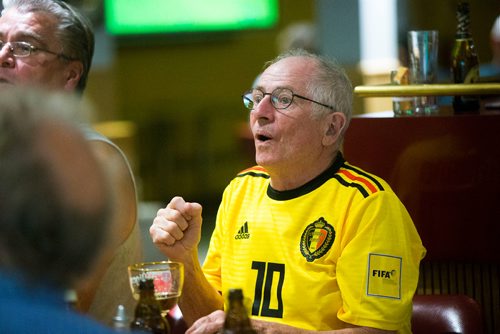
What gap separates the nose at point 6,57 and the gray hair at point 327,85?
88 cm

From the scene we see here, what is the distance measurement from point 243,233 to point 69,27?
94 cm

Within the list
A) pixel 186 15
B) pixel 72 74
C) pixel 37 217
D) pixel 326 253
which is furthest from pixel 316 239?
pixel 186 15

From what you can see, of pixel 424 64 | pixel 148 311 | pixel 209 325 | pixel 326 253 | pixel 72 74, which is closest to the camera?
pixel 148 311

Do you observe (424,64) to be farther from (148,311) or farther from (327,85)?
(148,311)

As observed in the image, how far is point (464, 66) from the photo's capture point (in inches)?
126

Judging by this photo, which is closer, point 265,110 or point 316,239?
point 316,239

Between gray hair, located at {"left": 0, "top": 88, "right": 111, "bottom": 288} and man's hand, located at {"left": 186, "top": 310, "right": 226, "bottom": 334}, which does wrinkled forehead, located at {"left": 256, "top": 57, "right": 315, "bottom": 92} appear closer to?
man's hand, located at {"left": 186, "top": 310, "right": 226, "bottom": 334}

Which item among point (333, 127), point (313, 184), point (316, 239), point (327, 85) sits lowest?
point (316, 239)

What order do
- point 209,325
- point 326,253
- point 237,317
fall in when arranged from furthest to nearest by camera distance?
point 326,253, point 209,325, point 237,317

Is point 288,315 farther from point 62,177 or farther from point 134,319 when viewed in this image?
point 62,177

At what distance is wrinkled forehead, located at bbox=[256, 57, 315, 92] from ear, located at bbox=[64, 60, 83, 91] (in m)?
0.70

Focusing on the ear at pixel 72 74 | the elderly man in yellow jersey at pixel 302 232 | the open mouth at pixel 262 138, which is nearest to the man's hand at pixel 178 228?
the elderly man in yellow jersey at pixel 302 232

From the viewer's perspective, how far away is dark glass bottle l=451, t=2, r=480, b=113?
10.4 feet

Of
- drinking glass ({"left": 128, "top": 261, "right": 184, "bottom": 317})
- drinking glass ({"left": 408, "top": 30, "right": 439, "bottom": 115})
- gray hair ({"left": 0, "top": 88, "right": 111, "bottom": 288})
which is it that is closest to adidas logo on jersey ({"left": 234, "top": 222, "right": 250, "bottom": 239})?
drinking glass ({"left": 128, "top": 261, "right": 184, "bottom": 317})
